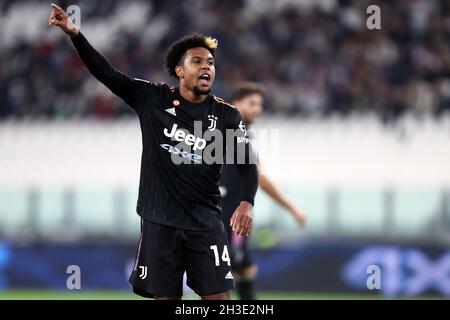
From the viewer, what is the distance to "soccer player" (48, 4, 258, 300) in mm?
6758

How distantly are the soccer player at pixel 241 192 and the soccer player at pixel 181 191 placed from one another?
195 centimetres

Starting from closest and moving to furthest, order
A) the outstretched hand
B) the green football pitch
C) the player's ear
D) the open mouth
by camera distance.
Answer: the outstretched hand
the open mouth
the player's ear
the green football pitch

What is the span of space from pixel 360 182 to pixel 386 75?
9.57 ft

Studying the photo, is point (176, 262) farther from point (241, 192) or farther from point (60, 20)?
point (241, 192)

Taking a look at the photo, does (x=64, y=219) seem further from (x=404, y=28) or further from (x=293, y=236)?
(x=404, y=28)

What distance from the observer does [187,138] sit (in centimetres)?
681

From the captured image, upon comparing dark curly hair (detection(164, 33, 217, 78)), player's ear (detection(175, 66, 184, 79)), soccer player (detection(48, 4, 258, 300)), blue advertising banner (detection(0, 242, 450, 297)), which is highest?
dark curly hair (detection(164, 33, 217, 78))

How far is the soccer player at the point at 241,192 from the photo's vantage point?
30.1ft

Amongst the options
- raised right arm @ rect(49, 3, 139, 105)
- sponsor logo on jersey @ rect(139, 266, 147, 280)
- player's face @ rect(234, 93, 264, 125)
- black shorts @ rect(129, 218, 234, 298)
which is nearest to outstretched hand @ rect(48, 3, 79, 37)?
Result: raised right arm @ rect(49, 3, 139, 105)

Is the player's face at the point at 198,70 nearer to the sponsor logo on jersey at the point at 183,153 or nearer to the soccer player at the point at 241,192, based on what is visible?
the sponsor logo on jersey at the point at 183,153

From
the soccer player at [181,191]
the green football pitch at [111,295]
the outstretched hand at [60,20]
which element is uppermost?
the outstretched hand at [60,20]

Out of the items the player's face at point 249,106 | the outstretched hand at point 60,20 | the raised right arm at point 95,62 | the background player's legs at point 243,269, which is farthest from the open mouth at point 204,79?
the background player's legs at point 243,269

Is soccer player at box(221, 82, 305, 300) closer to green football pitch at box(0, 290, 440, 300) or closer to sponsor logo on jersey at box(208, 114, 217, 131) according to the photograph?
sponsor logo on jersey at box(208, 114, 217, 131)
